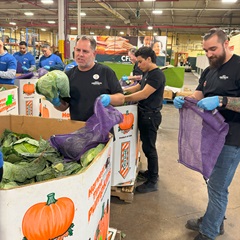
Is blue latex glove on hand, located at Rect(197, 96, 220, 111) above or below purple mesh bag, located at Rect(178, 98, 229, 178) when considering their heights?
above

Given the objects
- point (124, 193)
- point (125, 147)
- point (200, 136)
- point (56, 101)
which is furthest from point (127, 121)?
point (56, 101)

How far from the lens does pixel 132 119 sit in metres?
2.98

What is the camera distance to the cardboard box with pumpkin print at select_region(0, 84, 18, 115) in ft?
11.2

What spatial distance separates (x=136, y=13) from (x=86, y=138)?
14030 millimetres

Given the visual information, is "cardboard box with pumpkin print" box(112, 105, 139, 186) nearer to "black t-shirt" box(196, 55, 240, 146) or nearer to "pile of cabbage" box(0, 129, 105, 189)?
"black t-shirt" box(196, 55, 240, 146)

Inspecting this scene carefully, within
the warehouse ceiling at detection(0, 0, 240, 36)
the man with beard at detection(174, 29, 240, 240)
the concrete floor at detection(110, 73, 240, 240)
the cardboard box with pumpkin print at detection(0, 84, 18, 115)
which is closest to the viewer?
the man with beard at detection(174, 29, 240, 240)

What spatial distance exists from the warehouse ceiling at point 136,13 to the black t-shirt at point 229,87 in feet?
35.7

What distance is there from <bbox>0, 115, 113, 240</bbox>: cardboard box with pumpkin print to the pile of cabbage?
0.11 m

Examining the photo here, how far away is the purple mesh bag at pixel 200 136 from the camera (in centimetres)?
200

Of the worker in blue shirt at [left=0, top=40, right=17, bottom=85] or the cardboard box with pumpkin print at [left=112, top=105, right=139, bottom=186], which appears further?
the worker in blue shirt at [left=0, top=40, right=17, bottom=85]

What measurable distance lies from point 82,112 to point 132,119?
34.6 inches

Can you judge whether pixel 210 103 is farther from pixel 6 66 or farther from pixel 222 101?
pixel 6 66

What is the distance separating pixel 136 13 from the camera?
563 inches

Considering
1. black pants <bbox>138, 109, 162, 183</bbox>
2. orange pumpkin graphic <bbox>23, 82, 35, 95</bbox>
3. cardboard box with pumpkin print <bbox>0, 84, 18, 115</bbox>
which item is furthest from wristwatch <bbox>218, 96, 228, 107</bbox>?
orange pumpkin graphic <bbox>23, 82, 35, 95</bbox>
